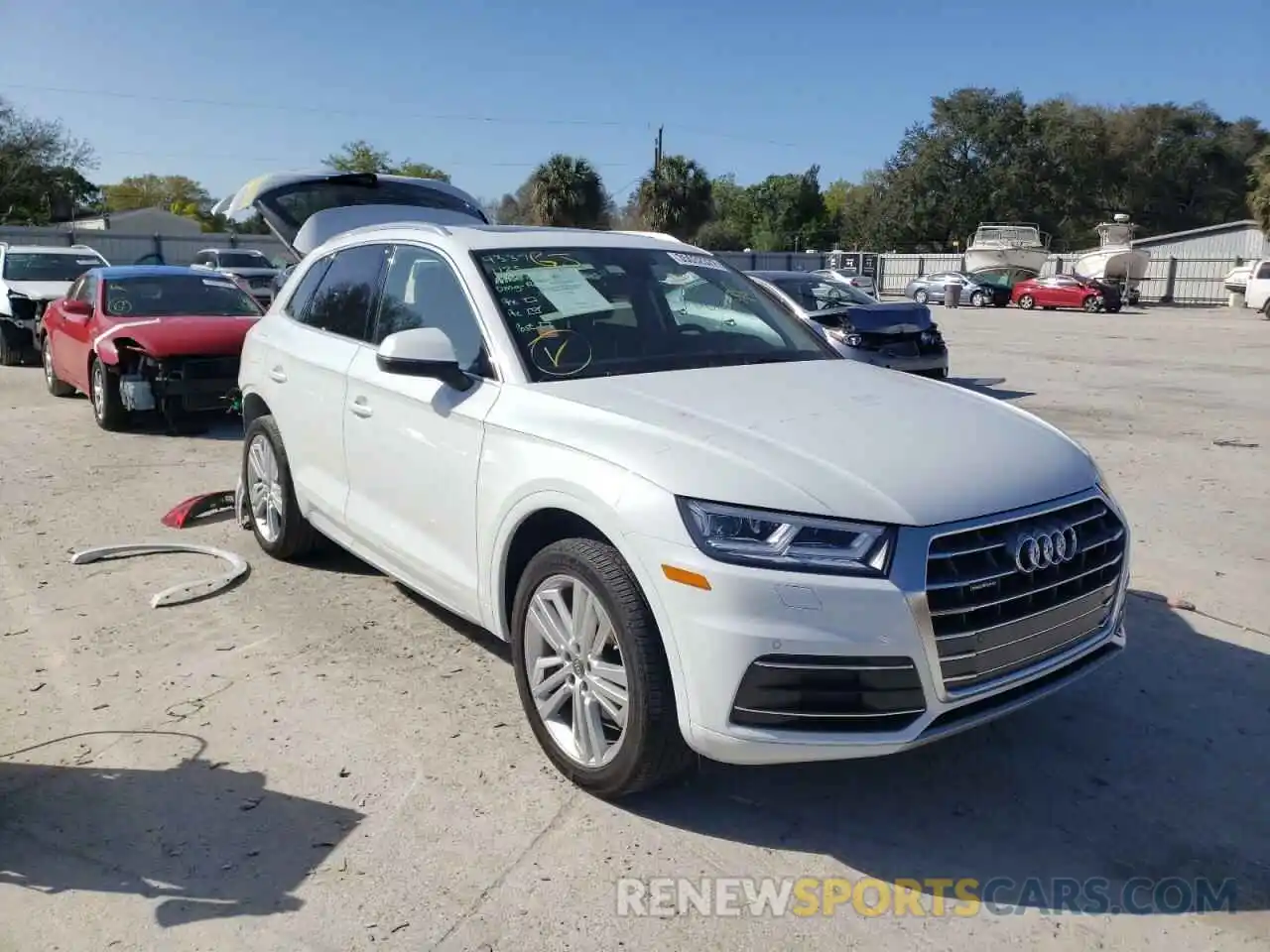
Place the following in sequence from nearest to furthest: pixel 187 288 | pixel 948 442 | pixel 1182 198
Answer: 1. pixel 948 442
2. pixel 187 288
3. pixel 1182 198

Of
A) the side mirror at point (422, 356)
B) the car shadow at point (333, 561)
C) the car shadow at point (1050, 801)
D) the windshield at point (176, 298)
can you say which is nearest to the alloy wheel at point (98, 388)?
the windshield at point (176, 298)

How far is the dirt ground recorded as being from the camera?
286cm

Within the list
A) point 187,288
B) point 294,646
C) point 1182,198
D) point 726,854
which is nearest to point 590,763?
point 726,854

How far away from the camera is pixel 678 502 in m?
2.97

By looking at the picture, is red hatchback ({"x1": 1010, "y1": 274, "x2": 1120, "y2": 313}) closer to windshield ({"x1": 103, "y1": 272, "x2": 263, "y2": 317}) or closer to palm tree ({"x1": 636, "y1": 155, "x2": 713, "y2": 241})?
palm tree ({"x1": 636, "y1": 155, "x2": 713, "y2": 241})

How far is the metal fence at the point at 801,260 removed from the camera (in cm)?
3416

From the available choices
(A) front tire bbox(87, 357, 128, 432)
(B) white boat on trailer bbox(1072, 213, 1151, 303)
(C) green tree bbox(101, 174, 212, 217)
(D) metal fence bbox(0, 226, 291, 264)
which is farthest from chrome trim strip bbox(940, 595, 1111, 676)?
(C) green tree bbox(101, 174, 212, 217)

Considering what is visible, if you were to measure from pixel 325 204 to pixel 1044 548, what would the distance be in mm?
7472

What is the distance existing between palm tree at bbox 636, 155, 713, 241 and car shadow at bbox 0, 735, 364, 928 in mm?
50566

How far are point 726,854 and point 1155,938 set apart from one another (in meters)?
1.15

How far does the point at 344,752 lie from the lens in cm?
375

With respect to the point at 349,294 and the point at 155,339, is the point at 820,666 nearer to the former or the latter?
the point at 349,294

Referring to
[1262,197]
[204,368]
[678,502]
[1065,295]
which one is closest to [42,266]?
[204,368]

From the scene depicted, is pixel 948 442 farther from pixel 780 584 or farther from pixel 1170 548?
pixel 1170 548
